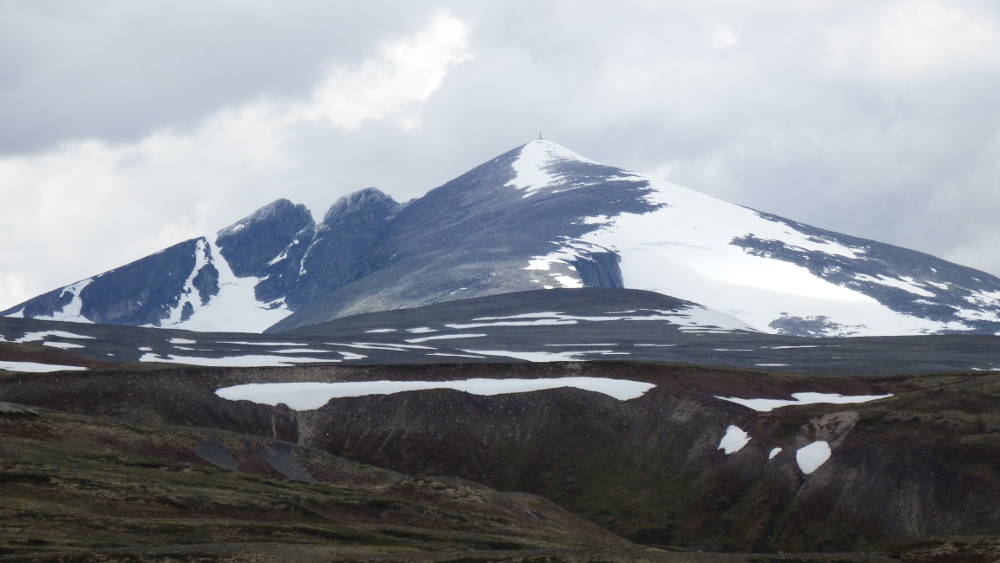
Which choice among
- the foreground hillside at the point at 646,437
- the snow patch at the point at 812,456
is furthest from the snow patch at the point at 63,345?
the snow patch at the point at 812,456

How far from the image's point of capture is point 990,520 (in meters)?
93.8

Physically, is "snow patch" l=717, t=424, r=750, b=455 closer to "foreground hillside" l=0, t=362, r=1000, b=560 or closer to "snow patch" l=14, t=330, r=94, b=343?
"foreground hillside" l=0, t=362, r=1000, b=560

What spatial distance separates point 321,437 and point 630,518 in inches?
1091

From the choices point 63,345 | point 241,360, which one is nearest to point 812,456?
point 241,360

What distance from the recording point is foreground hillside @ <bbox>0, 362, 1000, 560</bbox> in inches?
3846

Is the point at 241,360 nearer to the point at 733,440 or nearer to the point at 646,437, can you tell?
the point at 646,437

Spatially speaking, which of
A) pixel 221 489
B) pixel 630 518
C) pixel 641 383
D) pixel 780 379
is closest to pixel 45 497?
pixel 221 489

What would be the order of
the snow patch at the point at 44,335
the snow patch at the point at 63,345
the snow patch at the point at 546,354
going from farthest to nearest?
1. the snow patch at the point at 546,354
2. the snow patch at the point at 44,335
3. the snow patch at the point at 63,345

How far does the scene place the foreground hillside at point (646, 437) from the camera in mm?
97688

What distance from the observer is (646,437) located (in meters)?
116

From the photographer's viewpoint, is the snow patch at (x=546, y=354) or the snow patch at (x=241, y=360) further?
the snow patch at (x=546, y=354)

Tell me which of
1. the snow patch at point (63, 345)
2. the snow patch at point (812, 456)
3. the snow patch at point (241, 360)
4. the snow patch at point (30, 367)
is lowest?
the snow patch at point (812, 456)

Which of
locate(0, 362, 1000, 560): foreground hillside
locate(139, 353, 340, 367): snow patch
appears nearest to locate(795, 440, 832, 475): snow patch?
locate(0, 362, 1000, 560): foreground hillside

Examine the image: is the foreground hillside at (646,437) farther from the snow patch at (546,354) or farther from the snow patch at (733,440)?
the snow patch at (546,354)
